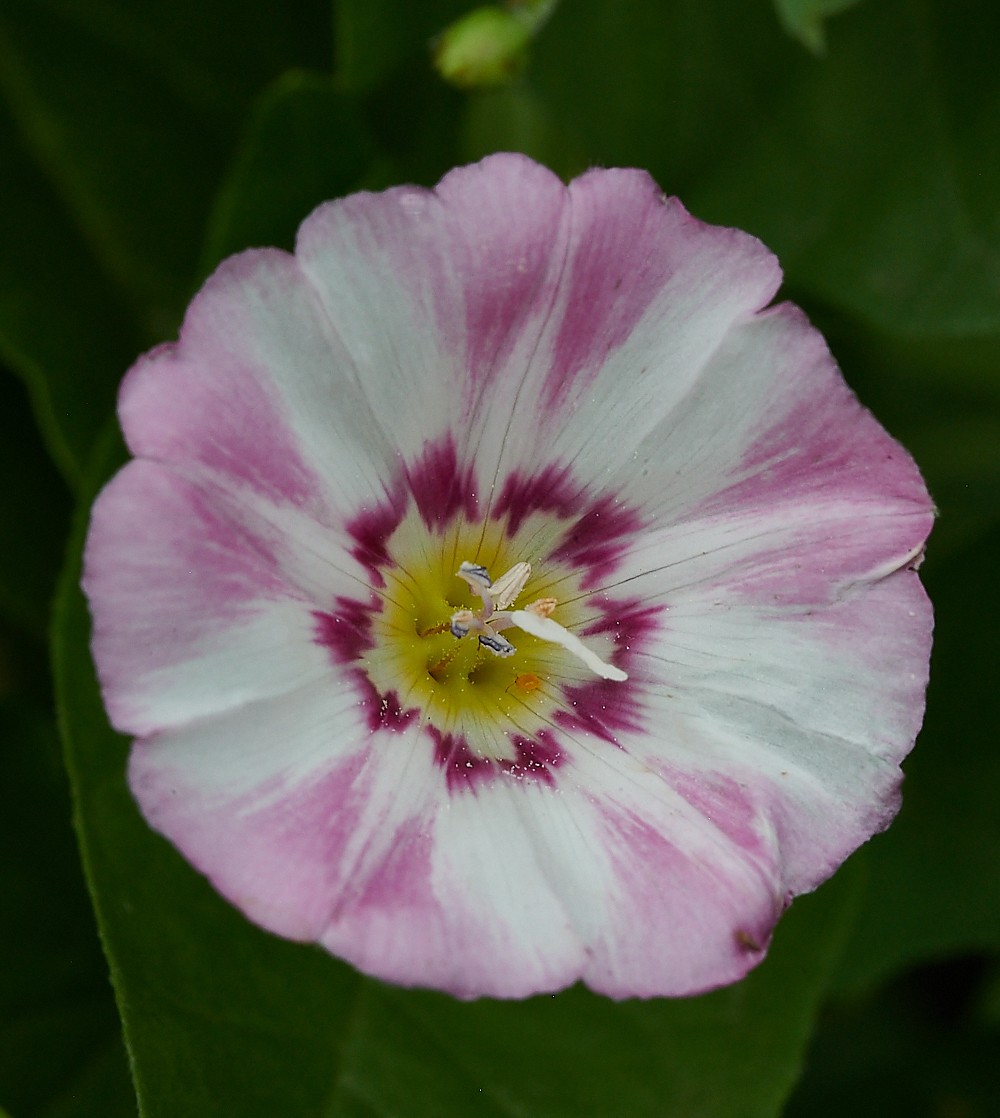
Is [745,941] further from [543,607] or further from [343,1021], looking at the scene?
[343,1021]

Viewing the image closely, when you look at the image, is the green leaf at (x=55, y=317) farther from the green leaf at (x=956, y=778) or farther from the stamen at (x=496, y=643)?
the green leaf at (x=956, y=778)

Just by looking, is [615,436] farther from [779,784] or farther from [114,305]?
[114,305]

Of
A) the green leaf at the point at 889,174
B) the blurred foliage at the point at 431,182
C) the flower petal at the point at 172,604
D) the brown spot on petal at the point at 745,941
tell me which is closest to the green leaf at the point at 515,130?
the blurred foliage at the point at 431,182

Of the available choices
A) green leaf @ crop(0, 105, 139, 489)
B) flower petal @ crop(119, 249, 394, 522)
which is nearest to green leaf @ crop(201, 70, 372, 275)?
green leaf @ crop(0, 105, 139, 489)

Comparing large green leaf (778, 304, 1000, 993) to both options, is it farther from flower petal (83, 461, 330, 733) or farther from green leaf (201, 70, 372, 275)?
flower petal (83, 461, 330, 733)

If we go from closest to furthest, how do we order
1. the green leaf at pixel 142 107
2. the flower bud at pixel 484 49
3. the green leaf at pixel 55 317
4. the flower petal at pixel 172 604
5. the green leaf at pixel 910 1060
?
the flower petal at pixel 172 604 < the flower bud at pixel 484 49 < the green leaf at pixel 55 317 < the green leaf at pixel 142 107 < the green leaf at pixel 910 1060

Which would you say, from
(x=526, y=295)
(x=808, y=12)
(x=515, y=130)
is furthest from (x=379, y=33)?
(x=526, y=295)
